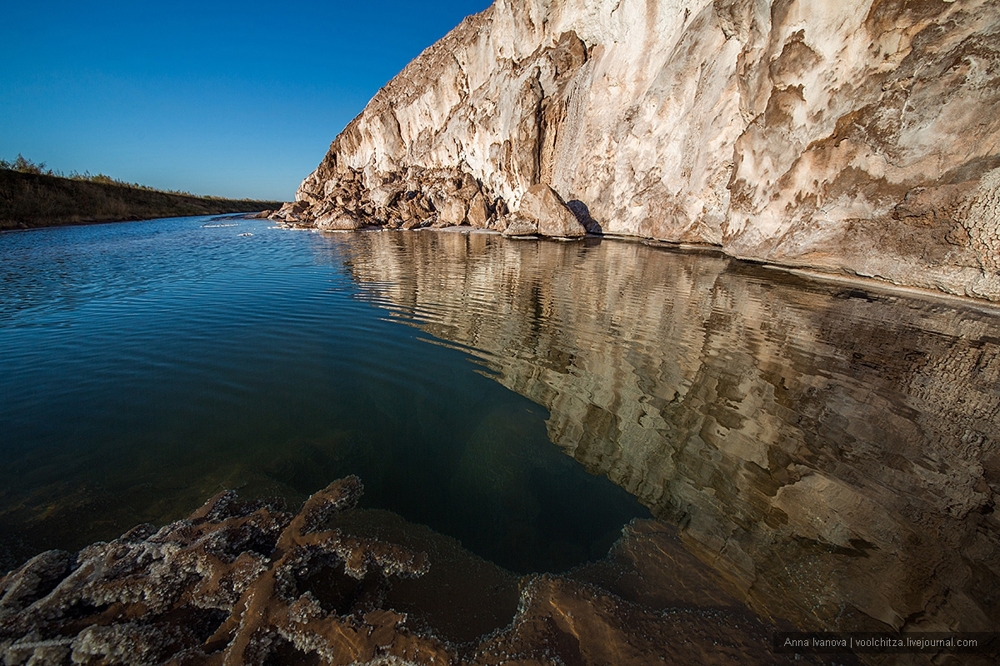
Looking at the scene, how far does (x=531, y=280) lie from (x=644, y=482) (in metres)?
9.40

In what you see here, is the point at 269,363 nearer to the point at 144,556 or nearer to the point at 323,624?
the point at 144,556

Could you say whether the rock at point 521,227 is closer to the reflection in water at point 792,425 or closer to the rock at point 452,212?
the rock at point 452,212

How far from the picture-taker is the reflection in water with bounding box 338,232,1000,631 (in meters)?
2.55

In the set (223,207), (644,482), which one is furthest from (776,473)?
(223,207)

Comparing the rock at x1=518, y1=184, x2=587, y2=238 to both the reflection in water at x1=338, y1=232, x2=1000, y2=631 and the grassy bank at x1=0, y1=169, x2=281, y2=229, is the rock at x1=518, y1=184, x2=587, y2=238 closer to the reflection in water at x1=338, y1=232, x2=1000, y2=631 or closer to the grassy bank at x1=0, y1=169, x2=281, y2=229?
the reflection in water at x1=338, y1=232, x2=1000, y2=631

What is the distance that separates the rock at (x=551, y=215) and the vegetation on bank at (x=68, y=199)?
3859 cm

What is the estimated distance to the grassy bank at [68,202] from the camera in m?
27.8

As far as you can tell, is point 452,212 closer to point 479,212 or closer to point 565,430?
point 479,212

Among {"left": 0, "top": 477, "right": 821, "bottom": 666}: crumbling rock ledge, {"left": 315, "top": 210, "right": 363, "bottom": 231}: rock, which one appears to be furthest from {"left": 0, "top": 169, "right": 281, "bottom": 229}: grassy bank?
{"left": 0, "top": 477, "right": 821, "bottom": 666}: crumbling rock ledge

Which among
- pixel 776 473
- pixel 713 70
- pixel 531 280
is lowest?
pixel 776 473

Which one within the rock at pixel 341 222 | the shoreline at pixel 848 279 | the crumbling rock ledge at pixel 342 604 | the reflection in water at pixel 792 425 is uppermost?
the rock at pixel 341 222

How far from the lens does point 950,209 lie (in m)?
9.50

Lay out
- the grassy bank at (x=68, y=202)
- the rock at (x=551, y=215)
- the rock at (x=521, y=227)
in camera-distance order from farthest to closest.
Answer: the grassy bank at (x=68, y=202), the rock at (x=521, y=227), the rock at (x=551, y=215)

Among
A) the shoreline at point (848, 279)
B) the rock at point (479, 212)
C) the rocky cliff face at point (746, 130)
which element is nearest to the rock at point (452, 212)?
the rocky cliff face at point (746, 130)
